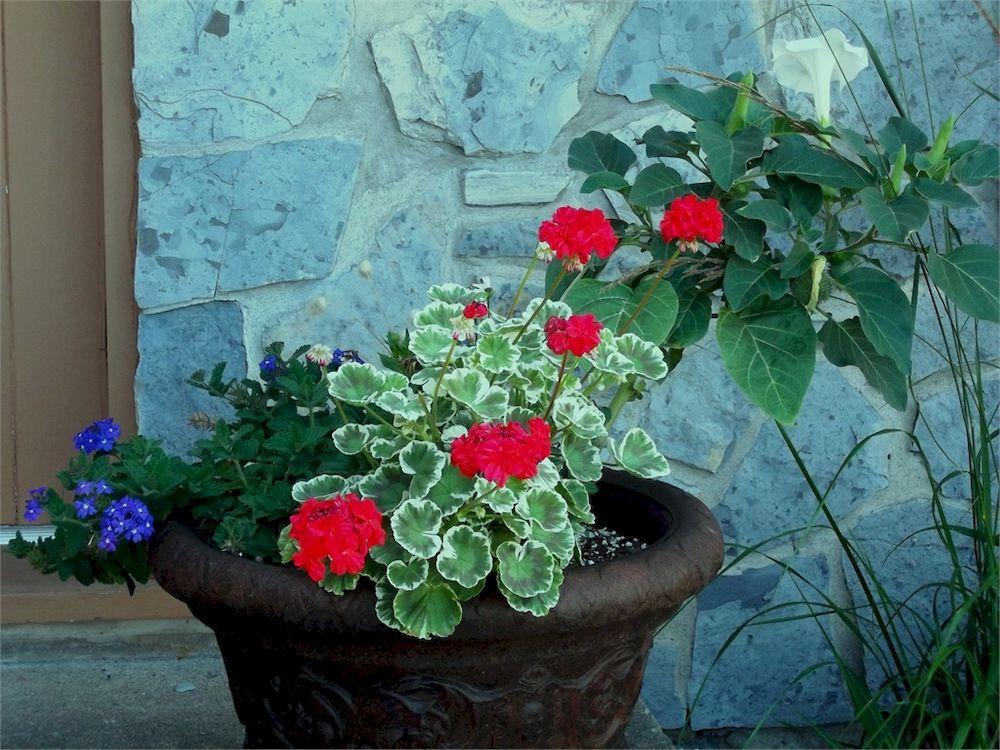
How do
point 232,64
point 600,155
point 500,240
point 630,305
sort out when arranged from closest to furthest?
point 630,305 → point 600,155 → point 232,64 → point 500,240

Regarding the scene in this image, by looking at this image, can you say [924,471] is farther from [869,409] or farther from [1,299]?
[1,299]

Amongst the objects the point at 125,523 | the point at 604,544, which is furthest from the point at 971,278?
the point at 125,523

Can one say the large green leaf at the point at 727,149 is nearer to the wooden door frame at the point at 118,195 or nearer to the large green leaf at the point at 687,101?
the large green leaf at the point at 687,101

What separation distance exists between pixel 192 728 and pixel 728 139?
123 centimetres

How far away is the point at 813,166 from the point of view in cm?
129

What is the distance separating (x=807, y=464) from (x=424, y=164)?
0.85 m

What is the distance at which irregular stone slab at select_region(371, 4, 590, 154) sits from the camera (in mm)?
1789

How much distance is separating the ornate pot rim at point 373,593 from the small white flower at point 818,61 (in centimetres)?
56

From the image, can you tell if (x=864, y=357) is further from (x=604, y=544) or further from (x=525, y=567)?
(x=525, y=567)

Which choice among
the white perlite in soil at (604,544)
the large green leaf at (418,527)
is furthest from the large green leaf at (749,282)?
the large green leaf at (418,527)

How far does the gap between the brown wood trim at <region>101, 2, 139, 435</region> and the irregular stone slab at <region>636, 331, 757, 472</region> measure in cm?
89

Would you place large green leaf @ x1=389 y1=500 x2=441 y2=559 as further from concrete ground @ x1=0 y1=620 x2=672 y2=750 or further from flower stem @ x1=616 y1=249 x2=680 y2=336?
concrete ground @ x1=0 y1=620 x2=672 y2=750

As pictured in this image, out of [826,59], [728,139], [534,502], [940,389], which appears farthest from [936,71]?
[534,502]

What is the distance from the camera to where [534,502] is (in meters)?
1.18
